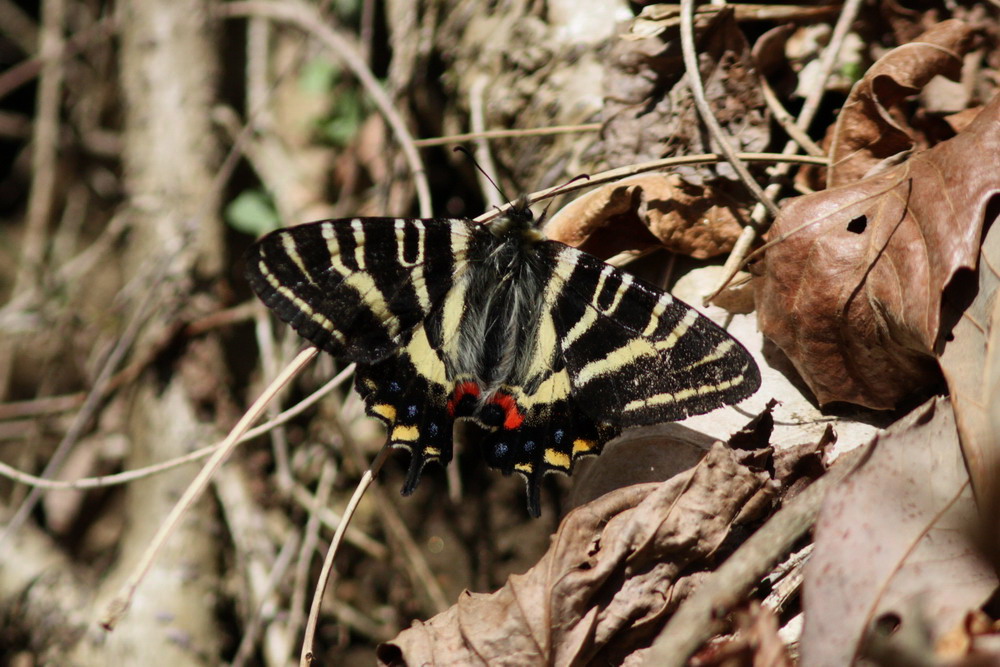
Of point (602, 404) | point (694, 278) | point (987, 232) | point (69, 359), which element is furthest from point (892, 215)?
→ point (69, 359)

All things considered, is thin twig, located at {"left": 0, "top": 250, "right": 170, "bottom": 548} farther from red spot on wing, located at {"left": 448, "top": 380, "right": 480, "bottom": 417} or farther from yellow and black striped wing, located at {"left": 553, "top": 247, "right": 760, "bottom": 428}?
yellow and black striped wing, located at {"left": 553, "top": 247, "right": 760, "bottom": 428}

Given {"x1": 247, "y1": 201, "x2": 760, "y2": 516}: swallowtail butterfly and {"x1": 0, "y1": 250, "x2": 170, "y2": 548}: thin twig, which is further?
{"x1": 0, "y1": 250, "x2": 170, "y2": 548}: thin twig

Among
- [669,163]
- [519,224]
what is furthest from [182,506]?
[669,163]

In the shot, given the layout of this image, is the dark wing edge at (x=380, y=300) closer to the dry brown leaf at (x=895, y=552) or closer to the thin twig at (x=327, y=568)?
the thin twig at (x=327, y=568)

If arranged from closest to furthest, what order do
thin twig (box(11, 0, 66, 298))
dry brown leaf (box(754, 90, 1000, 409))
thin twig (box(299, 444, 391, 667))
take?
dry brown leaf (box(754, 90, 1000, 409))
thin twig (box(299, 444, 391, 667))
thin twig (box(11, 0, 66, 298))

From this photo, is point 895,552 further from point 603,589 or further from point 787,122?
point 787,122

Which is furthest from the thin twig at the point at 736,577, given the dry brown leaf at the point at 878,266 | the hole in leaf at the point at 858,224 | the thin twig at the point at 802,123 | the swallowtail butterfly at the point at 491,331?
the thin twig at the point at 802,123

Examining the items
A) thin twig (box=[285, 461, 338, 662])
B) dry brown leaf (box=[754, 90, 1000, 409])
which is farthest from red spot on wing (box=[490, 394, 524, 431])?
thin twig (box=[285, 461, 338, 662])

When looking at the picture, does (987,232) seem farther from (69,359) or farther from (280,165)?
(69,359)

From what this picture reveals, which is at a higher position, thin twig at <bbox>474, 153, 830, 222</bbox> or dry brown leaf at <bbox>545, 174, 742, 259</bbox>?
thin twig at <bbox>474, 153, 830, 222</bbox>
